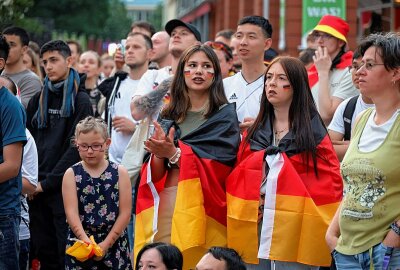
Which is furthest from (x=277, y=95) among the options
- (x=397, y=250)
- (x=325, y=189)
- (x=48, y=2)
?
(x=48, y=2)

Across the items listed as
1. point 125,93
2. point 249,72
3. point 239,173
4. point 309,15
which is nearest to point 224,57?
point 125,93

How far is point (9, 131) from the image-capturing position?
24.6ft

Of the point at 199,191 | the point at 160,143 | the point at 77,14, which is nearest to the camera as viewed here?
the point at 160,143

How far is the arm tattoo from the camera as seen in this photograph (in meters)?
9.36

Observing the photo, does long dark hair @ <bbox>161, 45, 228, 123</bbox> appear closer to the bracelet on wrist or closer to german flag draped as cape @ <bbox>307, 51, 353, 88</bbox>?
the bracelet on wrist

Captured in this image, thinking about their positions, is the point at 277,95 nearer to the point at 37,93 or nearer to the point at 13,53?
the point at 37,93

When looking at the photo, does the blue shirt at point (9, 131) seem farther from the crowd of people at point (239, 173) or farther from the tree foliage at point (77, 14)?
the tree foliage at point (77, 14)

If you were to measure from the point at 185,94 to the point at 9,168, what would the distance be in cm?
161

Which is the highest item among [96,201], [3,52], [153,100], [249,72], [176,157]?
[3,52]

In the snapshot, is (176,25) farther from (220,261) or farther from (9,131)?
(220,261)

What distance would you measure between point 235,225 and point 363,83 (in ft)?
5.57

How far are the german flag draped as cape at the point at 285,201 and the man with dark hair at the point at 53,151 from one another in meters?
2.51

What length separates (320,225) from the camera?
7.39 metres

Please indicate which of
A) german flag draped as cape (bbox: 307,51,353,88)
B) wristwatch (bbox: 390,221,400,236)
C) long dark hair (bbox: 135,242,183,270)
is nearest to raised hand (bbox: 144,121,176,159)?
long dark hair (bbox: 135,242,183,270)
